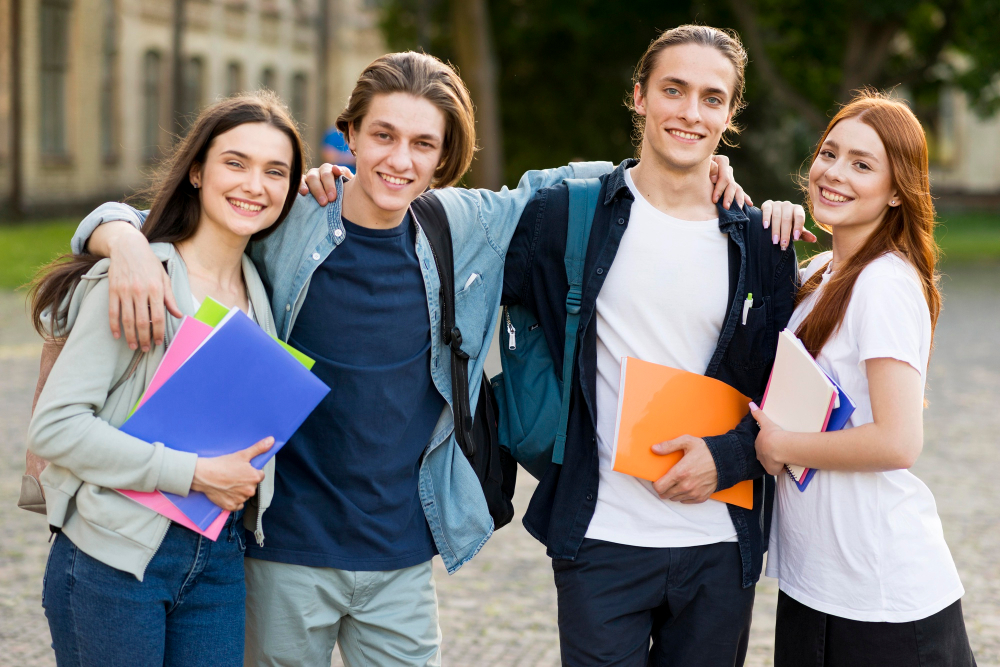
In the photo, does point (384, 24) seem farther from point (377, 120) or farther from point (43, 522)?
point (377, 120)

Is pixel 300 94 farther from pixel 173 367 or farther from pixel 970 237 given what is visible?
pixel 173 367

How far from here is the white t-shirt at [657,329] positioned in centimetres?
277

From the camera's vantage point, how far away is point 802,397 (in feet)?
8.43

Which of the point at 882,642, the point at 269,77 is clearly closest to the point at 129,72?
the point at 269,77

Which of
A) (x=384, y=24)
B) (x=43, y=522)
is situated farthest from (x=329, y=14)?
(x=43, y=522)

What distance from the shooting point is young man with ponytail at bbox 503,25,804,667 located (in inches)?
108

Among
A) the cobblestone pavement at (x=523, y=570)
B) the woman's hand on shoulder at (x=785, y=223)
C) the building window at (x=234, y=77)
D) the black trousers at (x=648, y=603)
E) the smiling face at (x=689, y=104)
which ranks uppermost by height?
the building window at (x=234, y=77)

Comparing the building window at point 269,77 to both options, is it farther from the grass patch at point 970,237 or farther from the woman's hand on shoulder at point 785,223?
the woman's hand on shoulder at point 785,223

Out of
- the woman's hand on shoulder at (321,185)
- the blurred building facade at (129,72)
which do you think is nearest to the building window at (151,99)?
the blurred building facade at (129,72)

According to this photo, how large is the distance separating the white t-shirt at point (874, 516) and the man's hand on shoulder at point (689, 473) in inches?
10.0

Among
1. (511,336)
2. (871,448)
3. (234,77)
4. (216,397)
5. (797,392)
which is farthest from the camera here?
(234,77)

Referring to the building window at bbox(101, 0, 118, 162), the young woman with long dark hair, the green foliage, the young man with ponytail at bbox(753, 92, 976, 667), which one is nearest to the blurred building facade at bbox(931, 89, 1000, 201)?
the green foliage

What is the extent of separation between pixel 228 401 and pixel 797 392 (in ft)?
Answer: 4.62

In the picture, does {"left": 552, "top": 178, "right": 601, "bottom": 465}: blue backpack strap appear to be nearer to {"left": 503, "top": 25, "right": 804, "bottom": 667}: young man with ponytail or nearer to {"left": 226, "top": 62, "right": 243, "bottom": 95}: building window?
{"left": 503, "top": 25, "right": 804, "bottom": 667}: young man with ponytail
